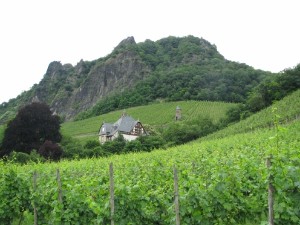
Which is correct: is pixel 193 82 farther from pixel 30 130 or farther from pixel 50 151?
pixel 50 151

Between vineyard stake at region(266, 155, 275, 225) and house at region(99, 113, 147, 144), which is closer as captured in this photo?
vineyard stake at region(266, 155, 275, 225)

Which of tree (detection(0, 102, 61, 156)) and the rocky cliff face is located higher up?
the rocky cliff face

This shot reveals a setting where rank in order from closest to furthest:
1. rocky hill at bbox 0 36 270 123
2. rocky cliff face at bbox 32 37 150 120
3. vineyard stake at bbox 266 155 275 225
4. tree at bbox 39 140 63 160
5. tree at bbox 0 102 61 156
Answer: vineyard stake at bbox 266 155 275 225 → tree at bbox 39 140 63 160 → tree at bbox 0 102 61 156 → rocky hill at bbox 0 36 270 123 → rocky cliff face at bbox 32 37 150 120

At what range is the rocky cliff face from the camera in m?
146

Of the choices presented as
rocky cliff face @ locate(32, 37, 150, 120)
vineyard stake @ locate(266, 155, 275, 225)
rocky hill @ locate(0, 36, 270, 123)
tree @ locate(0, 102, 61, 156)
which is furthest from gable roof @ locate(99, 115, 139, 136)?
rocky cliff face @ locate(32, 37, 150, 120)

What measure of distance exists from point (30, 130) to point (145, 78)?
91701 mm

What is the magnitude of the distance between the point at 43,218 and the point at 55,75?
17837 centimetres

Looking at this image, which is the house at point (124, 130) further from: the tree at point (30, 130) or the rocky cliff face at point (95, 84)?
the rocky cliff face at point (95, 84)

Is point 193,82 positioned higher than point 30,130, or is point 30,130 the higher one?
point 193,82

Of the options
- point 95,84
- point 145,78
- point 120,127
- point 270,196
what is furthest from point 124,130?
point 95,84

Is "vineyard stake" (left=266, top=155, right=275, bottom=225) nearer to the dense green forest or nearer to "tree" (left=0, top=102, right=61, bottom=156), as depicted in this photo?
"tree" (left=0, top=102, right=61, bottom=156)

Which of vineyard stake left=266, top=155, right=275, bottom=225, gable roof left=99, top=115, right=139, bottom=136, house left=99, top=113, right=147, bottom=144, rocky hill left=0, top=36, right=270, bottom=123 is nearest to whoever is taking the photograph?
vineyard stake left=266, top=155, right=275, bottom=225

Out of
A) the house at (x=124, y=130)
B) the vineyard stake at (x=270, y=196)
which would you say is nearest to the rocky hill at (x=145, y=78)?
the house at (x=124, y=130)

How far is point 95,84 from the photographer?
498 feet
